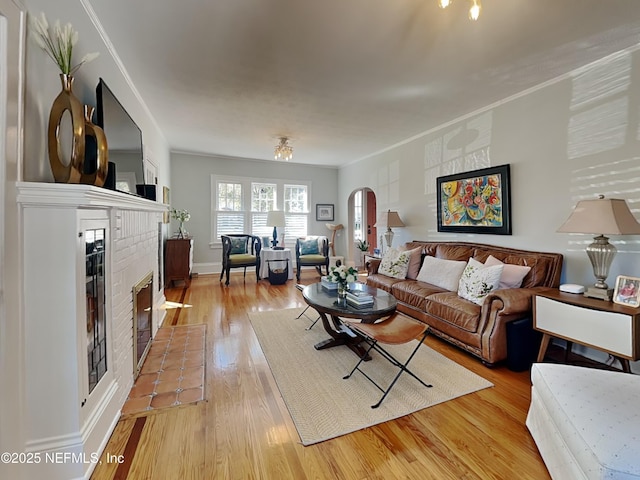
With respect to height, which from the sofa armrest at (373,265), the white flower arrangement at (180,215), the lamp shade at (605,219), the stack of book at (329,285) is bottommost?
the stack of book at (329,285)

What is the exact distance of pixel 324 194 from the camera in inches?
301

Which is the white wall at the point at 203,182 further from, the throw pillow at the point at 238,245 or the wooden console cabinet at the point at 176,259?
the wooden console cabinet at the point at 176,259

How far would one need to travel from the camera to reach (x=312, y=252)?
639cm

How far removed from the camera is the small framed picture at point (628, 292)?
2.04 metres

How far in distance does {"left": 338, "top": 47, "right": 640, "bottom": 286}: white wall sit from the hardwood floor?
1.55 meters

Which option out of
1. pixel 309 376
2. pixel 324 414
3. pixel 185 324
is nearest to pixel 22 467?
pixel 324 414

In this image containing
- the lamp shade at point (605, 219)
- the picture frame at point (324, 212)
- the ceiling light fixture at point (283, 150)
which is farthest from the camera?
Result: the picture frame at point (324, 212)

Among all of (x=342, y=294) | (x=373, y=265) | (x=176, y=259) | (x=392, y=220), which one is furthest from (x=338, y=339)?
(x=176, y=259)

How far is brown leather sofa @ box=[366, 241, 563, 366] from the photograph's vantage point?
2.46m

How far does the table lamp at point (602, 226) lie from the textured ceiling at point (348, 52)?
1323 millimetres

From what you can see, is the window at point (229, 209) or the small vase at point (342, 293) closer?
the small vase at point (342, 293)

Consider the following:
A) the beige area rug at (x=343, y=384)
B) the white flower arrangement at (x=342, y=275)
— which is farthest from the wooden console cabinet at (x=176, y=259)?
the white flower arrangement at (x=342, y=275)

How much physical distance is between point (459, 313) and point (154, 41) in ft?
11.7

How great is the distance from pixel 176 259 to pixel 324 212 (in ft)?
12.5
